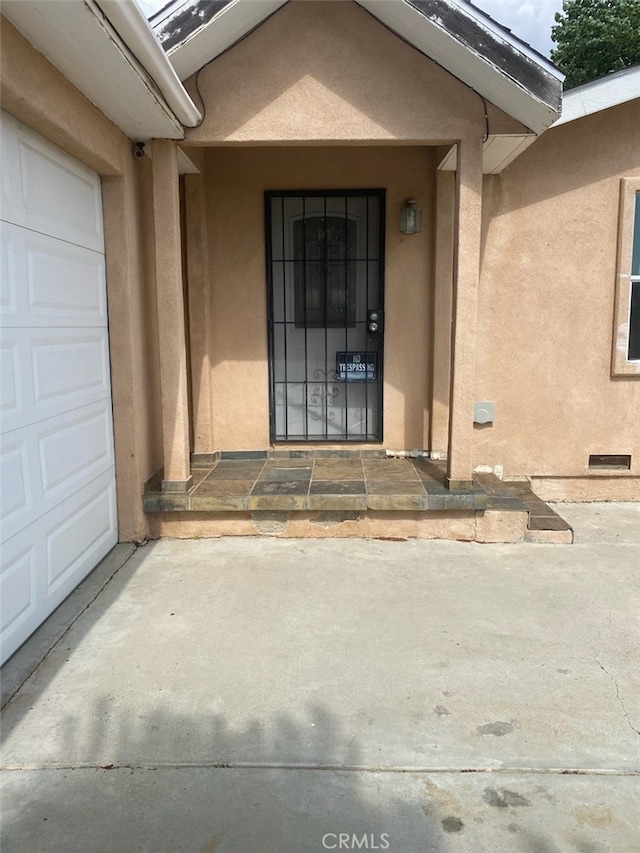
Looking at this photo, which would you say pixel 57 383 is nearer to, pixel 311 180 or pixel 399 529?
pixel 399 529

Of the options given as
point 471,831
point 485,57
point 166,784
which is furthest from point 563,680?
point 485,57

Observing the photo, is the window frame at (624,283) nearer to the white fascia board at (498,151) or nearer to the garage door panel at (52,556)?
the white fascia board at (498,151)

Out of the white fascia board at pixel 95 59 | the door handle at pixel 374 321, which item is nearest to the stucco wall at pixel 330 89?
the white fascia board at pixel 95 59

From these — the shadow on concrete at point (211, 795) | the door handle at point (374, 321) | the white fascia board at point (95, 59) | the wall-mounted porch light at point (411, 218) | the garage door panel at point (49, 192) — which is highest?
the white fascia board at point (95, 59)

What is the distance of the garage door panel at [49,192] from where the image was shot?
115 inches

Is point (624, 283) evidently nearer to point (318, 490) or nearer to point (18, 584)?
point (318, 490)

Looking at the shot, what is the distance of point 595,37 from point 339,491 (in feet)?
60.5

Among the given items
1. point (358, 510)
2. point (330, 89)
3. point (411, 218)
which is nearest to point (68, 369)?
point (358, 510)

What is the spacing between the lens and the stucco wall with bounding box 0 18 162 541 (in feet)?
11.1

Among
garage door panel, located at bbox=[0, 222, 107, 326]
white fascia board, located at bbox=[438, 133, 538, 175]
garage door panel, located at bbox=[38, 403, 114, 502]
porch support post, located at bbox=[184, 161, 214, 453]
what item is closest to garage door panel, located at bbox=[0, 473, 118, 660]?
garage door panel, located at bbox=[38, 403, 114, 502]

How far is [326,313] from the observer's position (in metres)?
5.64

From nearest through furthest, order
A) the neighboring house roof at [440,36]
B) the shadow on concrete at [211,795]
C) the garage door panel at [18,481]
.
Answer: the shadow on concrete at [211,795], the garage door panel at [18,481], the neighboring house roof at [440,36]

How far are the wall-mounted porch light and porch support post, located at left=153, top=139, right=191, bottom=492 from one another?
2066 millimetres

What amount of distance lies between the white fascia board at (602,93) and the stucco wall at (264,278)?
4.16 ft
